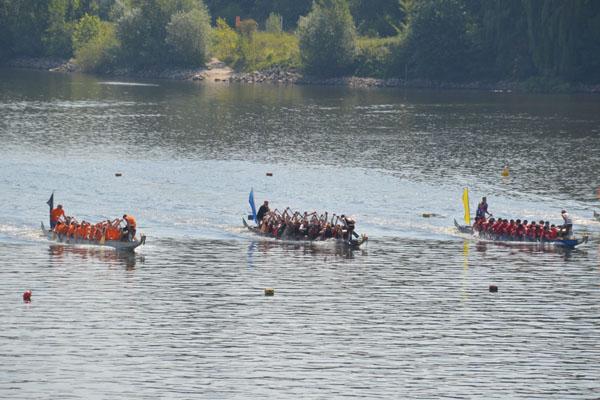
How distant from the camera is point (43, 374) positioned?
183 ft

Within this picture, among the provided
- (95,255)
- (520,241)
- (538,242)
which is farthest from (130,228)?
(538,242)

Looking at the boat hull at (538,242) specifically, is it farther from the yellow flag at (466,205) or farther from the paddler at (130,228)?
the paddler at (130,228)

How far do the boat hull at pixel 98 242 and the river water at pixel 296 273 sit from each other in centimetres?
92

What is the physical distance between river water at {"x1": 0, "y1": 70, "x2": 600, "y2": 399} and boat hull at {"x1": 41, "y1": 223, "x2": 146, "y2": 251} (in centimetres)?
92

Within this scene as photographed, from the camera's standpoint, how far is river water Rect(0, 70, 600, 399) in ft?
187

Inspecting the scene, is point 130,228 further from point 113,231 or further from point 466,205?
point 466,205

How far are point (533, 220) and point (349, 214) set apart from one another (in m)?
13.5

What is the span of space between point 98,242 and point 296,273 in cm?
1436

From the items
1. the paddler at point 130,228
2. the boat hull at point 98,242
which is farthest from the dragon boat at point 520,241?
the paddler at point 130,228

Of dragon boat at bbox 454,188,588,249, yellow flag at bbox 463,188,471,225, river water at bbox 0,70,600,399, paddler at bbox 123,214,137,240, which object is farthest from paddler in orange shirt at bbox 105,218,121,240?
yellow flag at bbox 463,188,471,225

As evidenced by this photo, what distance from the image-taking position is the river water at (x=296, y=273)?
5700 centimetres

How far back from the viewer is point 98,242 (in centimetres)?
8156

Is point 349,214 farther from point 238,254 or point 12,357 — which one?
point 12,357

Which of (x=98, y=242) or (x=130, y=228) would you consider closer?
(x=130, y=228)
